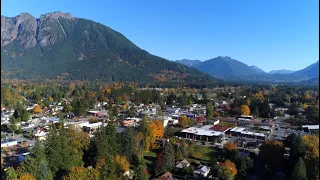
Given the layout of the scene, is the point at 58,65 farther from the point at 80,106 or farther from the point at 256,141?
the point at 256,141

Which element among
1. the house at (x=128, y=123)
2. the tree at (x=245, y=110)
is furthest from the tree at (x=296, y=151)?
the tree at (x=245, y=110)

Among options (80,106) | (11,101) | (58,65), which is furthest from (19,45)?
(80,106)

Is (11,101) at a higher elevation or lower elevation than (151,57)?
lower

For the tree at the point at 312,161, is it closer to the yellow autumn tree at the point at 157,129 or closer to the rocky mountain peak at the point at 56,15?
the yellow autumn tree at the point at 157,129

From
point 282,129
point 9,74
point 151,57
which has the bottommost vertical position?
point 282,129

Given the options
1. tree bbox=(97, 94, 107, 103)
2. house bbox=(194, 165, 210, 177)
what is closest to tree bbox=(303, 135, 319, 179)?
house bbox=(194, 165, 210, 177)
